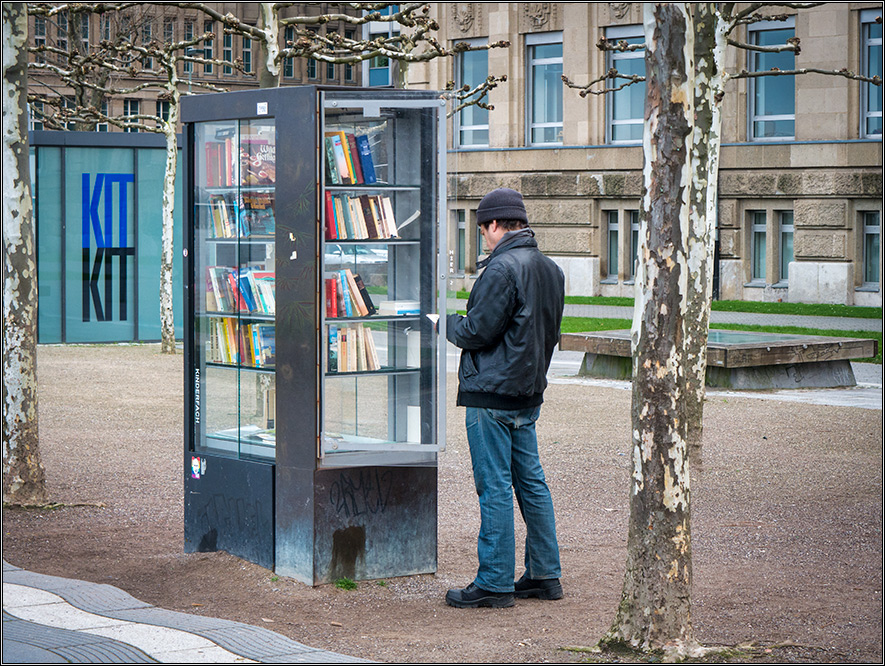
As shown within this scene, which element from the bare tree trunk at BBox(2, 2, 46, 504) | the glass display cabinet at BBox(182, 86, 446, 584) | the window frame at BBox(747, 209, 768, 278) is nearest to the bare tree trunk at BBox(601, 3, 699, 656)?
the glass display cabinet at BBox(182, 86, 446, 584)

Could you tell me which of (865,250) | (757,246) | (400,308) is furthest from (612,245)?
(400,308)

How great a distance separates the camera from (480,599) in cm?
604

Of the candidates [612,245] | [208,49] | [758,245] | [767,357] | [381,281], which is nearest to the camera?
[381,281]

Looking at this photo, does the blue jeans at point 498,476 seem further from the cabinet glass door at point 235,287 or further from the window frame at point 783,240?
the window frame at point 783,240

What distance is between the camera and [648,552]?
5.06m

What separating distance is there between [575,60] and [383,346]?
1104 inches

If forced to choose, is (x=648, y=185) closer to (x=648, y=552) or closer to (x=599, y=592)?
(x=648, y=552)

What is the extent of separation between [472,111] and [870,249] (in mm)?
13528

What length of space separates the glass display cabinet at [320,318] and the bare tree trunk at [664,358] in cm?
166

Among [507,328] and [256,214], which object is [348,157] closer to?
[256,214]

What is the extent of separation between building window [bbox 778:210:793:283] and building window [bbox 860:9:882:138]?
2608 mm

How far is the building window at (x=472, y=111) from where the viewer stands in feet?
122

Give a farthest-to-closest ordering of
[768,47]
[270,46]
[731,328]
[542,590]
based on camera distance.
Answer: [731,328], [270,46], [768,47], [542,590]

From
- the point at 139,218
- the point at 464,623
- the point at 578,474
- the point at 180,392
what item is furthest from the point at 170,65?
the point at 464,623
